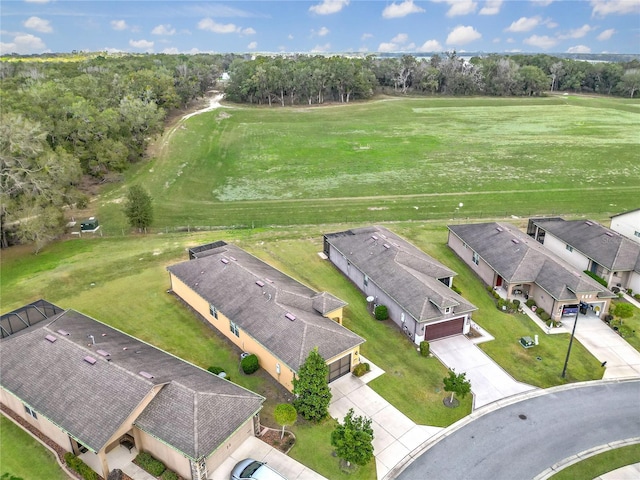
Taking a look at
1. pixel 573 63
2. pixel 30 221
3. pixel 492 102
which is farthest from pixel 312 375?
pixel 573 63

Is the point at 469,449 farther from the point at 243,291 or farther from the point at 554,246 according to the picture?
the point at 554,246

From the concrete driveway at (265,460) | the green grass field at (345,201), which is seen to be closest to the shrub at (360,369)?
the green grass field at (345,201)

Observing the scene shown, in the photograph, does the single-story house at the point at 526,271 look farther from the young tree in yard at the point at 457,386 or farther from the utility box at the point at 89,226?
the utility box at the point at 89,226

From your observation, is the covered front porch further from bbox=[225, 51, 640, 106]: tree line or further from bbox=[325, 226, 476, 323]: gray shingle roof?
bbox=[225, 51, 640, 106]: tree line

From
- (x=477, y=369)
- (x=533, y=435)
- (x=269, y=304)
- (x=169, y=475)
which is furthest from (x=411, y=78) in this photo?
(x=169, y=475)

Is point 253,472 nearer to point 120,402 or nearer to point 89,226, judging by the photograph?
point 120,402
